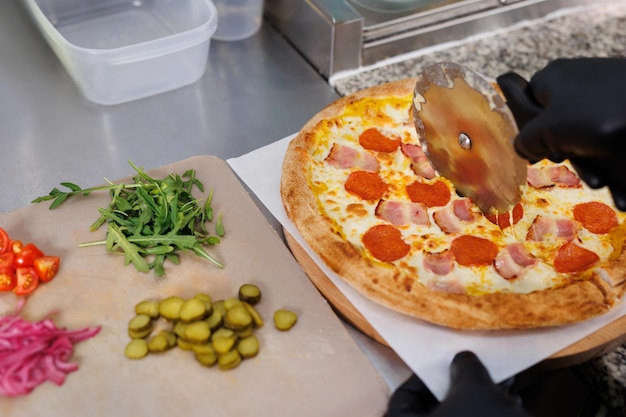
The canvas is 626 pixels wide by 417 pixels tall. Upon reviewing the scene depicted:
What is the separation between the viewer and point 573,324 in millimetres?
2000

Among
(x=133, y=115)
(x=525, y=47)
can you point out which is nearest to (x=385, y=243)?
(x=133, y=115)

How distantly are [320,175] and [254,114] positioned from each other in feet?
2.23

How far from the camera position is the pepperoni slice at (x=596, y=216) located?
90.0 inches

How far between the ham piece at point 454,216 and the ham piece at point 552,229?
7.7 inches

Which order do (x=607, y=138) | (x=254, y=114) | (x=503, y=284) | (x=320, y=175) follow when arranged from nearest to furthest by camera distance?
1. (x=607, y=138)
2. (x=503, y=284)
3. (x=320, y=175)
4. (x=254, y=114)

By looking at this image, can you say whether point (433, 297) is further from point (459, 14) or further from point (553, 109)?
point (459, 14)

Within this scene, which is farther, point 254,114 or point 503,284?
point 254,114

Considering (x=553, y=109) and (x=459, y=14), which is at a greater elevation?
(x=553, y=109)

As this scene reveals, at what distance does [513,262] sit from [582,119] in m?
0.53

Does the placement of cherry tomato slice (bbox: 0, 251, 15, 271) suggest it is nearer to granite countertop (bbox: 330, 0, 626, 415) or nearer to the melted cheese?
the melted cheese

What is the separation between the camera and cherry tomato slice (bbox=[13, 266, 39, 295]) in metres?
2.01

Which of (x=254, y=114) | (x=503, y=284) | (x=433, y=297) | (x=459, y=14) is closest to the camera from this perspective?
(x=433, y=297)

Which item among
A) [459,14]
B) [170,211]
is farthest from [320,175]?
[459,14]

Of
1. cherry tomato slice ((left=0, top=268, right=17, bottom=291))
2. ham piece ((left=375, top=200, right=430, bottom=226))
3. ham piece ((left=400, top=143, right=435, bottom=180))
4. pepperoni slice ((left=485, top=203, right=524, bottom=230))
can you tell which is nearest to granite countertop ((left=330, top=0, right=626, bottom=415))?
ham piece ((left=400, top=143, right=435, bottom=180))
